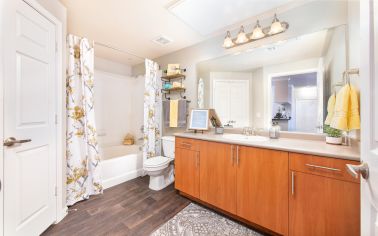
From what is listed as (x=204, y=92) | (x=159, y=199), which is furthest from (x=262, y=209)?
(x=204, y=92)

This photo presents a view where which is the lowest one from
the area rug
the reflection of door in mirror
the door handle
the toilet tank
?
the area rug

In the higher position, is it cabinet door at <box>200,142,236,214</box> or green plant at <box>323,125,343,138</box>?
green plant at <box>323,125,343,138</box>

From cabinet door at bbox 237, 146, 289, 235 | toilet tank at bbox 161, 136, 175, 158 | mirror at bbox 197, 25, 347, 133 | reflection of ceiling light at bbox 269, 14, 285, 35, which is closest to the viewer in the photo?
cabinet door at bbox 237, 146, 289, 235

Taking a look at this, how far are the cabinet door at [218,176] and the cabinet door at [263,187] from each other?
0.25 feet

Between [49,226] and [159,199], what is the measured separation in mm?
1122

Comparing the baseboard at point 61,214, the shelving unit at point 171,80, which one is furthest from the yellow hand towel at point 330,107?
the baseboard at point 61,214

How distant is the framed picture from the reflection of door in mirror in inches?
8.6

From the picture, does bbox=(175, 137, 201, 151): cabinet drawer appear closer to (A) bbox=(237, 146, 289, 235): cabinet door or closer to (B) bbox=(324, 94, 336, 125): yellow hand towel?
(A) bbox=(237, 146, 289, 235): cabinet door

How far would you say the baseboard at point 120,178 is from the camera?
233 cm

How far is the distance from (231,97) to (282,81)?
64 centimetres

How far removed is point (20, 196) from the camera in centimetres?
125

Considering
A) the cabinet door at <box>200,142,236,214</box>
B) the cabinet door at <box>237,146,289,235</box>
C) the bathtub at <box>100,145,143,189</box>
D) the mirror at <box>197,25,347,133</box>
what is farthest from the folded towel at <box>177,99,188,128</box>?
the cabinet door at <box>237,146,289,235</box>

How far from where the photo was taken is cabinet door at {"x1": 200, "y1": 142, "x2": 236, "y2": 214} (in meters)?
1.62

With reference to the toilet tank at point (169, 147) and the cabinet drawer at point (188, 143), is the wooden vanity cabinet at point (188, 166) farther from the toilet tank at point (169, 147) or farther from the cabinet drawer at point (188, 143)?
the toilet tank at point (169, 147)
